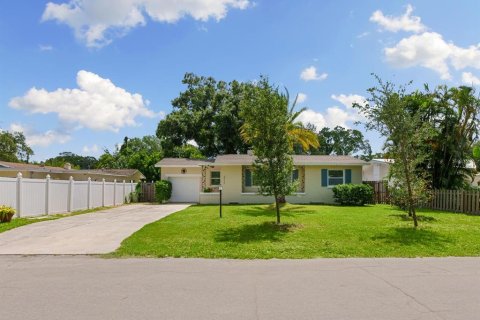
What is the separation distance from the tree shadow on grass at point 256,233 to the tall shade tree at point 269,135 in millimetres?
1026

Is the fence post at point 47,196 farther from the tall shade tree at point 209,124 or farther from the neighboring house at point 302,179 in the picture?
the tall shade tree at point 209,124

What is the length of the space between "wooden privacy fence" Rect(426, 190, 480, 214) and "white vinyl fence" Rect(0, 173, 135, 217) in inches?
697

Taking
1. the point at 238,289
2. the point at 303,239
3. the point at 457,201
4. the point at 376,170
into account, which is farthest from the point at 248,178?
the point at 238,289

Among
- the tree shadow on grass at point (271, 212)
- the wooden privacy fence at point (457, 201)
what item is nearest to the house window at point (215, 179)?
the tree shadow on grass at point (271, 212)

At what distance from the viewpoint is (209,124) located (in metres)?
41.7

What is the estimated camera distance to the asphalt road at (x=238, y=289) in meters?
5.30

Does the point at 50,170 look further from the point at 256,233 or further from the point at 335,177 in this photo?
the point at 256,233

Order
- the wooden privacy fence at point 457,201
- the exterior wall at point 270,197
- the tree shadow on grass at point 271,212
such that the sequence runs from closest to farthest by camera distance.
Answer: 1. the tree shadow on grass at point 271,212
2. the wooden privacy fence at point 457,201
3. the exterior wall at point 270,197

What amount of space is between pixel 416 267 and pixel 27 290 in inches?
272

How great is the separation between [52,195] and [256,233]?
11.5 metres

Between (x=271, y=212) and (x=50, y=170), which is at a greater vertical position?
(x=50, y=170)

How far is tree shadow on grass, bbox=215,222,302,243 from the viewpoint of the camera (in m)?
11.5

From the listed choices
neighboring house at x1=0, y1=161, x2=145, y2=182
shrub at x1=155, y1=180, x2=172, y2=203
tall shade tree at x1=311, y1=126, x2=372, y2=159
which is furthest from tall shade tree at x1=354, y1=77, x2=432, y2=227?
tall shade tree at x1=311, y1=126, x2=372, y2=159

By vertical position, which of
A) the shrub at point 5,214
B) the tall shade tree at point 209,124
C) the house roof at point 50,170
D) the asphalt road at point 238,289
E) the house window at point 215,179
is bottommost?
the asphalt road at point 238,289
